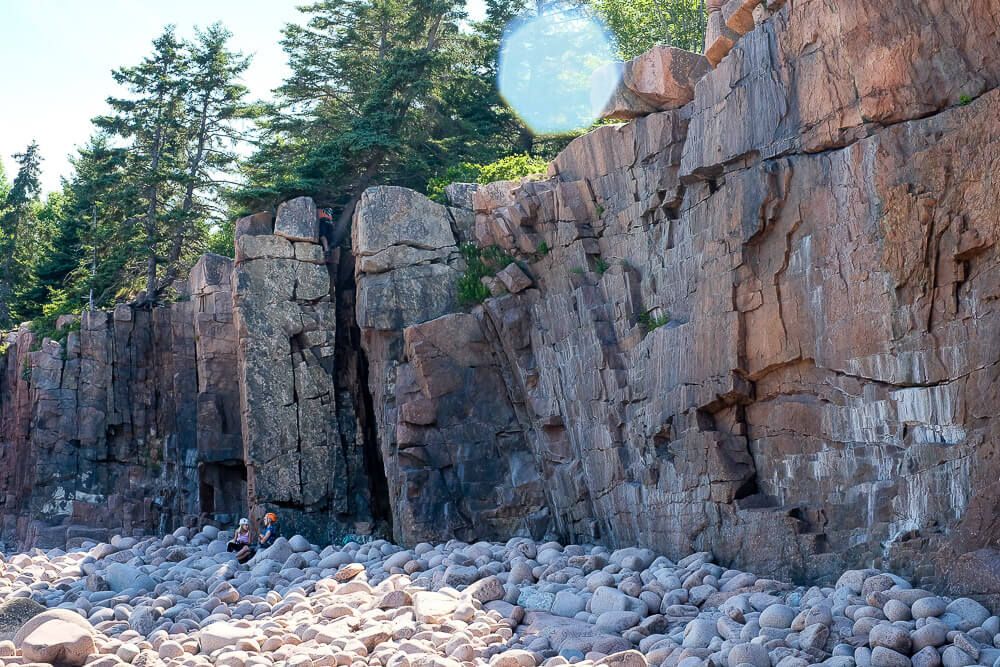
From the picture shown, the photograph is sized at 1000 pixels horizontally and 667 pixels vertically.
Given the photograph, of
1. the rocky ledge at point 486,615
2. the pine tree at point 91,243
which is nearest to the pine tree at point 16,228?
the pine tree at point 91,243

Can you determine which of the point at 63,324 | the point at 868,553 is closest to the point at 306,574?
the point at 868,553

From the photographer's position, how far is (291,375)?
24250mm

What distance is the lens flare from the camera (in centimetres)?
3409

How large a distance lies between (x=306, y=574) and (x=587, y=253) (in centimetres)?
692

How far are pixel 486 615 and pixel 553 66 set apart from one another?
943 inches

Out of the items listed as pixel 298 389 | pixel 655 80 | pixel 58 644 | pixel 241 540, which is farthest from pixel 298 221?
pixel 58 644

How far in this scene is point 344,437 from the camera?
24.5 m

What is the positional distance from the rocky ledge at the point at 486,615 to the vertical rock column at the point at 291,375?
309cm

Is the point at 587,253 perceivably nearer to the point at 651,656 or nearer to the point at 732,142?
the point at 732,142

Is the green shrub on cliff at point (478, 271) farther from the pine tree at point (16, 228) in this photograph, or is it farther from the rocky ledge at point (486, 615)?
the pine tree at point (16, 228)

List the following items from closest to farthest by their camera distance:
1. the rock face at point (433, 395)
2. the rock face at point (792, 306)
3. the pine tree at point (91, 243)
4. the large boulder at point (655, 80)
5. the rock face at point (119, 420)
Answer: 1. the rock face at point (792, 306)
2. the large boulder at point (655, 80)
3. the rock face at point (433, 395)
4. the rock face at point (119, 420)
5. the pine tree at point (91, 243)

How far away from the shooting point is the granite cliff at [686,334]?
12906 mm

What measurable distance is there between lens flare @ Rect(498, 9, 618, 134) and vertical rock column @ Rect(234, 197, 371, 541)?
36.2ft

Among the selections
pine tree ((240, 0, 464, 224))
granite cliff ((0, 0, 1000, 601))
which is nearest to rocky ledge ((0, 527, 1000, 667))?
granite cliff ((0, 0, 1000, 601))
